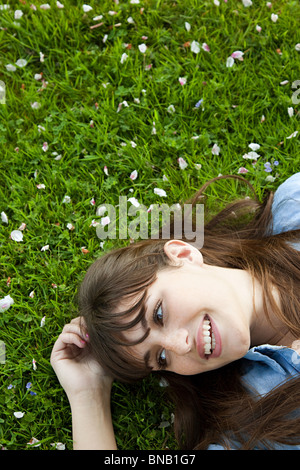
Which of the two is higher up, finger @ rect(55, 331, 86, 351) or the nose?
the nose

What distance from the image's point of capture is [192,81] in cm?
351

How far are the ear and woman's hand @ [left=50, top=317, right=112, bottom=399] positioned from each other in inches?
23.7

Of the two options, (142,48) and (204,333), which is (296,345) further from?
(142,48)

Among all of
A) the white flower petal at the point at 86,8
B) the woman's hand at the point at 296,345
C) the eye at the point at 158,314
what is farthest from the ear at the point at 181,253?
the white flower petal at the point at 86,8

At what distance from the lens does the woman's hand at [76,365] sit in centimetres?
271

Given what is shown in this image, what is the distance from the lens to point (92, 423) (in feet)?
8.77

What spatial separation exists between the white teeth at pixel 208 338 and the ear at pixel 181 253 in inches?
11.4

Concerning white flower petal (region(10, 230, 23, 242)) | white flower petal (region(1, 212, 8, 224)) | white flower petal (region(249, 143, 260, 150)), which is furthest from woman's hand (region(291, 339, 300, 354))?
white flower petal (region(1, 212, 8, 224))

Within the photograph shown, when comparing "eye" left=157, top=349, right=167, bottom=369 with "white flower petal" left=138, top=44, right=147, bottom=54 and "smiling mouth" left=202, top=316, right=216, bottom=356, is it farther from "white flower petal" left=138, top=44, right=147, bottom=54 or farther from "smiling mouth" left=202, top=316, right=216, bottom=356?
"white flower petal" left=138, top=44, right=147, bottom=54

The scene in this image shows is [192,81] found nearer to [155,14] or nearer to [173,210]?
[155,14]

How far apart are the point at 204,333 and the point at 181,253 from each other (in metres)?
0.38

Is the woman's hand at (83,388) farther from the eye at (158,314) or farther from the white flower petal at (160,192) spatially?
the white flower petal at (160,192)

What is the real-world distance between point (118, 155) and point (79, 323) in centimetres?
115

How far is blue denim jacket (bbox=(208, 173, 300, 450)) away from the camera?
8.48ft
